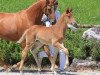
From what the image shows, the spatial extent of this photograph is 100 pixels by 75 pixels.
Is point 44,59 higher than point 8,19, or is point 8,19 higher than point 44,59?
point 8,19

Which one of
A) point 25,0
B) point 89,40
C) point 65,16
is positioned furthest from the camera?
point 25,0

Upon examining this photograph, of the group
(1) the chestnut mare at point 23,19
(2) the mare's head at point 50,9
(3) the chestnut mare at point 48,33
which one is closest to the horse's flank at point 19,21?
(1) the chestnut mare at point 23,19

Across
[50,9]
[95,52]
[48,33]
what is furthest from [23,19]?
[95,52]

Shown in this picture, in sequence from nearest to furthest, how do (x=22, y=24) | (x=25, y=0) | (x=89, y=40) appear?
(x=22, y=24)
(x=89, y=40)
(x=25, y=0)

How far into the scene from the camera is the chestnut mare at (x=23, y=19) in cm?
1138

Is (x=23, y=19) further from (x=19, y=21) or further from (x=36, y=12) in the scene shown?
(x=36, y=12)

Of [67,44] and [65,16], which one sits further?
[67,44]

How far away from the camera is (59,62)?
12062 millimetres

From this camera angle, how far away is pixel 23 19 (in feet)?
37.8

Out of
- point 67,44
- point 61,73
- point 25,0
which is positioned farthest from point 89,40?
point 25,0

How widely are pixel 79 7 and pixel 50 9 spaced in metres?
9.75

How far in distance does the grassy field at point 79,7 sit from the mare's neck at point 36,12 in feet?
20.6

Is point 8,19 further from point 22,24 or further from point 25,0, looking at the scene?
point 25,0

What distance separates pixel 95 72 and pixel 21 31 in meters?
1.94
